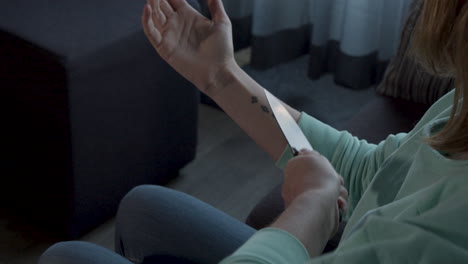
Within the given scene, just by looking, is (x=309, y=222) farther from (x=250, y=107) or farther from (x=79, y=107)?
(x=79, y=107)

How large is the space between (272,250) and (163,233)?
1.21ft

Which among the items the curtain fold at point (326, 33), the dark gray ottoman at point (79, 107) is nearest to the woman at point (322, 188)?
the dark gray ottoman at point (79, 107)

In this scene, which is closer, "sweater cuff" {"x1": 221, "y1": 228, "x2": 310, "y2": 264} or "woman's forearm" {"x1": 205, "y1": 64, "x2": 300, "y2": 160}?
"sweater cuff" {"x1": 221, "y1": 228, "x2": 310, "y2": 264}

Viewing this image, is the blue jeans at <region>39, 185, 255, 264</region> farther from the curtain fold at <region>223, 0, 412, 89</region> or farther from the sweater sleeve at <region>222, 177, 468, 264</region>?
the curtain fold at <region>223, 0, 412, 89</region>

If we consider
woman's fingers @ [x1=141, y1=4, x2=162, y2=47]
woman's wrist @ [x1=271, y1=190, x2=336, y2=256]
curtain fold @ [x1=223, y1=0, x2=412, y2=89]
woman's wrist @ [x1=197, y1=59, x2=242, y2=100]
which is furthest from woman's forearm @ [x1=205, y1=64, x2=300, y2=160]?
curtain fold @ [x1=223, y1=0, x2=412, y2=89]

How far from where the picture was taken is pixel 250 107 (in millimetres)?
1111

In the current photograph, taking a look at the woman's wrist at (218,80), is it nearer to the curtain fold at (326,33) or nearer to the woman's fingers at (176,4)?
the woman's fingers at (176,4)

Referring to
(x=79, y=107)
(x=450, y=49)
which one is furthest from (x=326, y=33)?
(x=450, y=49)

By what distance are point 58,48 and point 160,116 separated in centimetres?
34

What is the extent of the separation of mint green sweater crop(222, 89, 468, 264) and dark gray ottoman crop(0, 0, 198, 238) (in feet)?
2.50

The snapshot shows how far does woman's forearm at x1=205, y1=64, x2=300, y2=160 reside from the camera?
3.60 ft

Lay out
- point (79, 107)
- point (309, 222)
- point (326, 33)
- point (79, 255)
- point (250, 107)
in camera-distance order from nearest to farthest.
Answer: point (309, 222)
point (79, 255)
point (250, 107)
point (79, 107)
point (326, 33)

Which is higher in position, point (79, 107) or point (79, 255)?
point (79, 255)

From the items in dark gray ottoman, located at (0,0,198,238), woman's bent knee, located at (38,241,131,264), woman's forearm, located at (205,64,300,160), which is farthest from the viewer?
dark gray ottoman, located at (0,0,198,238)
